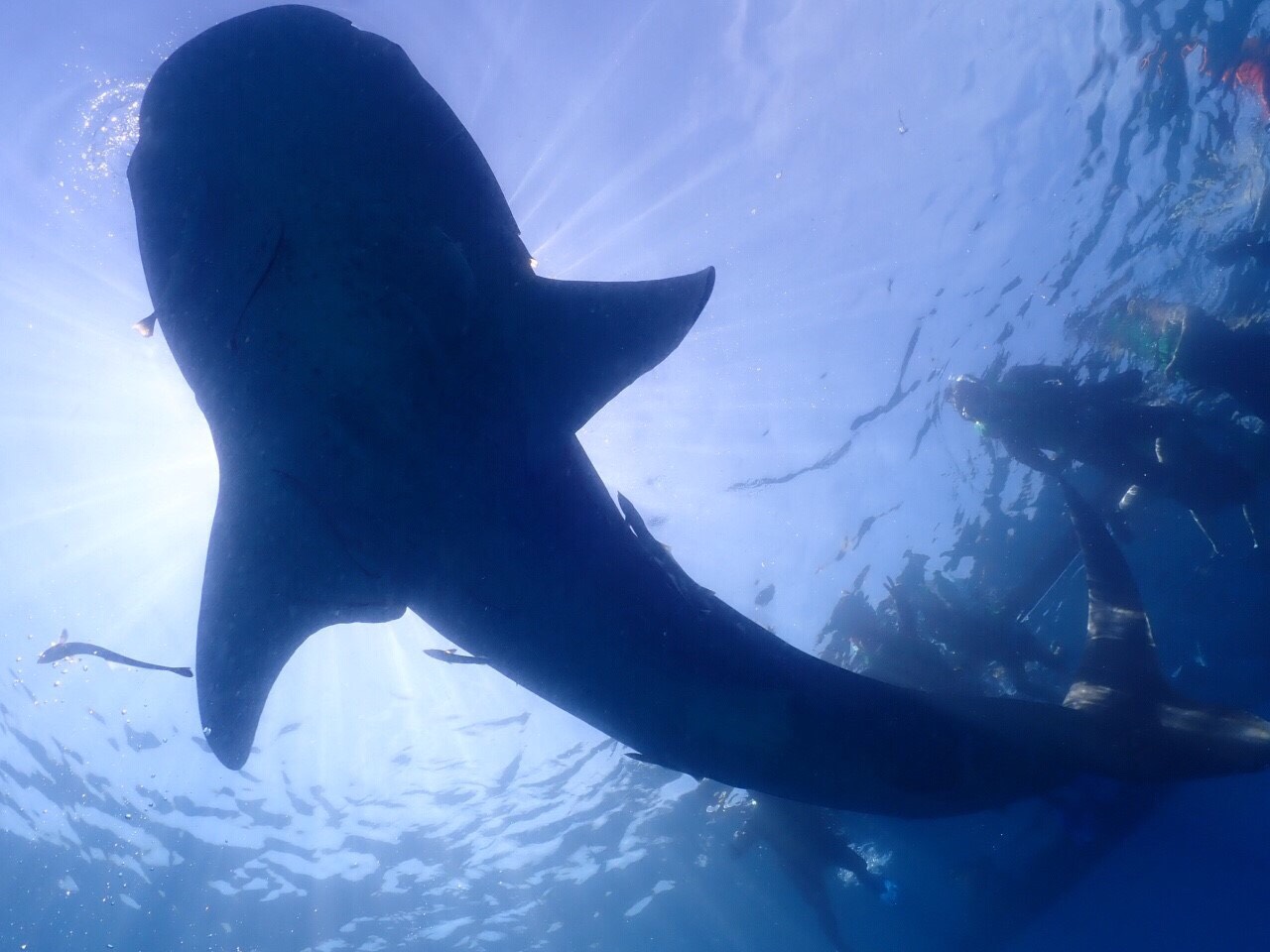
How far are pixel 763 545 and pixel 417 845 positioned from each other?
1541 cm

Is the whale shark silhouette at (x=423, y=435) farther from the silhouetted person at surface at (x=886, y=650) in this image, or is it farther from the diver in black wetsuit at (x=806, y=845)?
the diver in black wetsuit at (x=806, y=845)

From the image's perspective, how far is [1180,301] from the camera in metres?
13.4

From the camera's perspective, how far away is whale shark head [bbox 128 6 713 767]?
259cm

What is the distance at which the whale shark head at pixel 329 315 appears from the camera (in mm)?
2588

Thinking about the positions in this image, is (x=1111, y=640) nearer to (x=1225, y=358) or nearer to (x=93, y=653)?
(x=1225, y=358)

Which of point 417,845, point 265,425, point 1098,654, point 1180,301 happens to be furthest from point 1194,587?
point 417,845

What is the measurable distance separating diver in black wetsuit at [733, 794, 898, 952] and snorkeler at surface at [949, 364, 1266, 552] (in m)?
10.4

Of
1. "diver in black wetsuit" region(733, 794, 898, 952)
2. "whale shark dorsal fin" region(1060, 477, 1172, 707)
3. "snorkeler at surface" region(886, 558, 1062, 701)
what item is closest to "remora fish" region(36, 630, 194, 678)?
"whale shark dorsal fin" region(1060, 477, 1172, 707)

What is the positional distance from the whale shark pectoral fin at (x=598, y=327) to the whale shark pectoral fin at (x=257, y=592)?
1.47m

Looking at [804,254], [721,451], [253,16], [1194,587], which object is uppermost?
[804,254]

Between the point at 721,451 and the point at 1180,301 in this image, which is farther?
the point at 1180,301

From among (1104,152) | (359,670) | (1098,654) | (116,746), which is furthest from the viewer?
(116,746)

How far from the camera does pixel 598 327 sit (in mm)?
3381

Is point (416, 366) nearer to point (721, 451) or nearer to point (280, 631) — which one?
point (280, 631)
